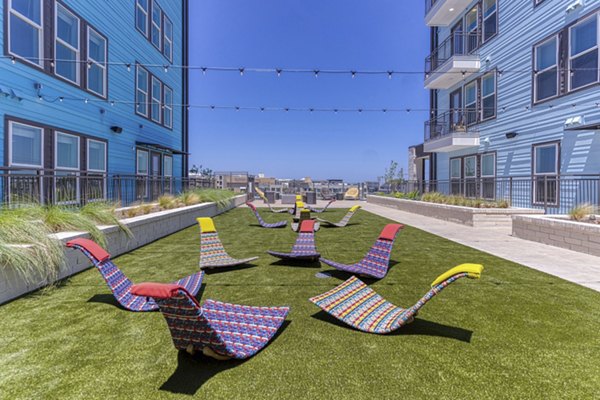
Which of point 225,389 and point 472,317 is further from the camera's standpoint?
point 472,317

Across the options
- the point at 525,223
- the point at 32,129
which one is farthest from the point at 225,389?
the point at 32,129

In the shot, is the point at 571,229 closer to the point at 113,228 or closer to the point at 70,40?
the point at 113,228

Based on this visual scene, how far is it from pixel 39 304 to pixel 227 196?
13206mm

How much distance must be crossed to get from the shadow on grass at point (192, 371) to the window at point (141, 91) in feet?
41.7

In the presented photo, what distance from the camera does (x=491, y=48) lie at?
1433cm

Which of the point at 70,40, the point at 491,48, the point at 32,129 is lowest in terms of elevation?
the point at 32,129

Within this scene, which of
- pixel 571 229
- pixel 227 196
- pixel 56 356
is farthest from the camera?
pixel 227 196

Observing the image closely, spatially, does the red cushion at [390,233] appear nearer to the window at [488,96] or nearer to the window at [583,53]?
the window at [583,53]

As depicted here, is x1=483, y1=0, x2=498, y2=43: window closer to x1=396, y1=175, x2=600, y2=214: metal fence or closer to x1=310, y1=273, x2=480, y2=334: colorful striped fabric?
x1=396, y1=175, x2=600, y2=214: metal fence

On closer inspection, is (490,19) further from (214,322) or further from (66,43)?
(214,322)

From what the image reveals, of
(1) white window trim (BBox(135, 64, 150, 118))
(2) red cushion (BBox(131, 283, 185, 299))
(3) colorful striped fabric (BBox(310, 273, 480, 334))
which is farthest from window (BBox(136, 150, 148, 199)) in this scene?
(2) red cushion (BBox(131, 283, 185, 299))

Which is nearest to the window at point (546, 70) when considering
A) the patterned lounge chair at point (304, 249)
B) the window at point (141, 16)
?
the patterned lounge chair at point (304, 249)

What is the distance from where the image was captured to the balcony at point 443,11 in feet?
52.5

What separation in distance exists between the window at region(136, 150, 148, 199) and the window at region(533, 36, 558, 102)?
13.2m
